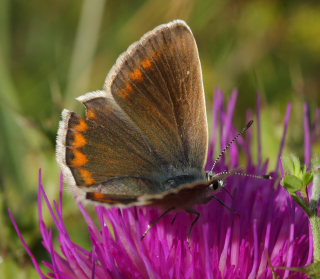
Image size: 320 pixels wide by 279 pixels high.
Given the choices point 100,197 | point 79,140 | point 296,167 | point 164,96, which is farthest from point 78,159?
point 296,167

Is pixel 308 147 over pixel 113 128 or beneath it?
beneath

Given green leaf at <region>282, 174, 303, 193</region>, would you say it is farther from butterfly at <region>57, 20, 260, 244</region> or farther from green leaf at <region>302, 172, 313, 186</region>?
butterfly at <region>57, 20, 260, 244</region>

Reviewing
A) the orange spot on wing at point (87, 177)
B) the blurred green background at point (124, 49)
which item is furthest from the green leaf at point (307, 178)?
the blurred green background at point (124, 49)

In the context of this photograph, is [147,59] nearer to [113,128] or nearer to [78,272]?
[113,128]

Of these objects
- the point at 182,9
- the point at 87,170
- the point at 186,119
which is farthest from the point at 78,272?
the point at 182,9

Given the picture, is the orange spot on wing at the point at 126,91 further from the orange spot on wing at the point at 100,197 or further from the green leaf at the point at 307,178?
the green leaf at the point at 307,178
